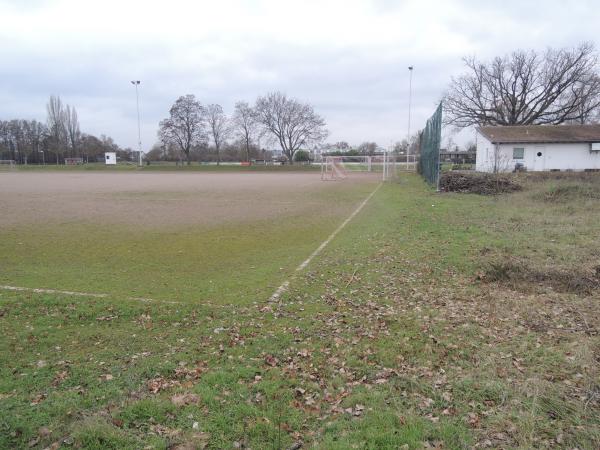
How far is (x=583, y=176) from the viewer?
1977 centimetres

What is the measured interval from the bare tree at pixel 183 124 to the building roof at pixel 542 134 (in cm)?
4885

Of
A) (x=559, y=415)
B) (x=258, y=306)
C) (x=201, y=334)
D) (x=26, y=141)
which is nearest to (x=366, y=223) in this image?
(x=258, y=306)

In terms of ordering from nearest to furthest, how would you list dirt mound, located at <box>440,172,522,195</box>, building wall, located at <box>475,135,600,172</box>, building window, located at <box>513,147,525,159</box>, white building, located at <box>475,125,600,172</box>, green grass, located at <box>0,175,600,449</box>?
green grass, located at <box>0,175,600,449</box> → dirt mound, located at <box>440,172,522,195</box> → white building, located at <box>475,125,600,172</box> → building wall, located at <box>475,135,600,172</box> → building window, located at <box>513,147,525,159</box>

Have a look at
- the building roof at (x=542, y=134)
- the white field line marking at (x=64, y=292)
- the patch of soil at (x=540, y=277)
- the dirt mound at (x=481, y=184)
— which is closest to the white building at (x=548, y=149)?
the building roof at (x=542, y=134)

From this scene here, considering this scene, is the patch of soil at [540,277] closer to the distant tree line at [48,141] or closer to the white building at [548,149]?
the white building at [548,149]

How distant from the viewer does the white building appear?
115 ft

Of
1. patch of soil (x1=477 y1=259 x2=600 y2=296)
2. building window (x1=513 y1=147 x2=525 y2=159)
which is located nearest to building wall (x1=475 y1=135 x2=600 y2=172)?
building window (x1=513 y1=147 x2=525 y2=159)

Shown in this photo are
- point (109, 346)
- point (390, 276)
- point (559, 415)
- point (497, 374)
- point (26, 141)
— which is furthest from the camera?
point (26, 141)

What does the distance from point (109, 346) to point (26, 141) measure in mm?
102902

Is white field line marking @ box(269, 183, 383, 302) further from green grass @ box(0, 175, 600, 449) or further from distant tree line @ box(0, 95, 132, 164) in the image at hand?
distant tree line @ box(0, 95, 132, 164)

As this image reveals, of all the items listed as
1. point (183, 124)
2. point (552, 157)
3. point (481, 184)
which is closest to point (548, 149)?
point (552, 157)

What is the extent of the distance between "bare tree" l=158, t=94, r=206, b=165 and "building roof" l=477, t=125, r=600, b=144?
48847 mm

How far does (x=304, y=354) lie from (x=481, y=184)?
18.3 meters

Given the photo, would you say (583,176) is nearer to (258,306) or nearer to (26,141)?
(258,306)
